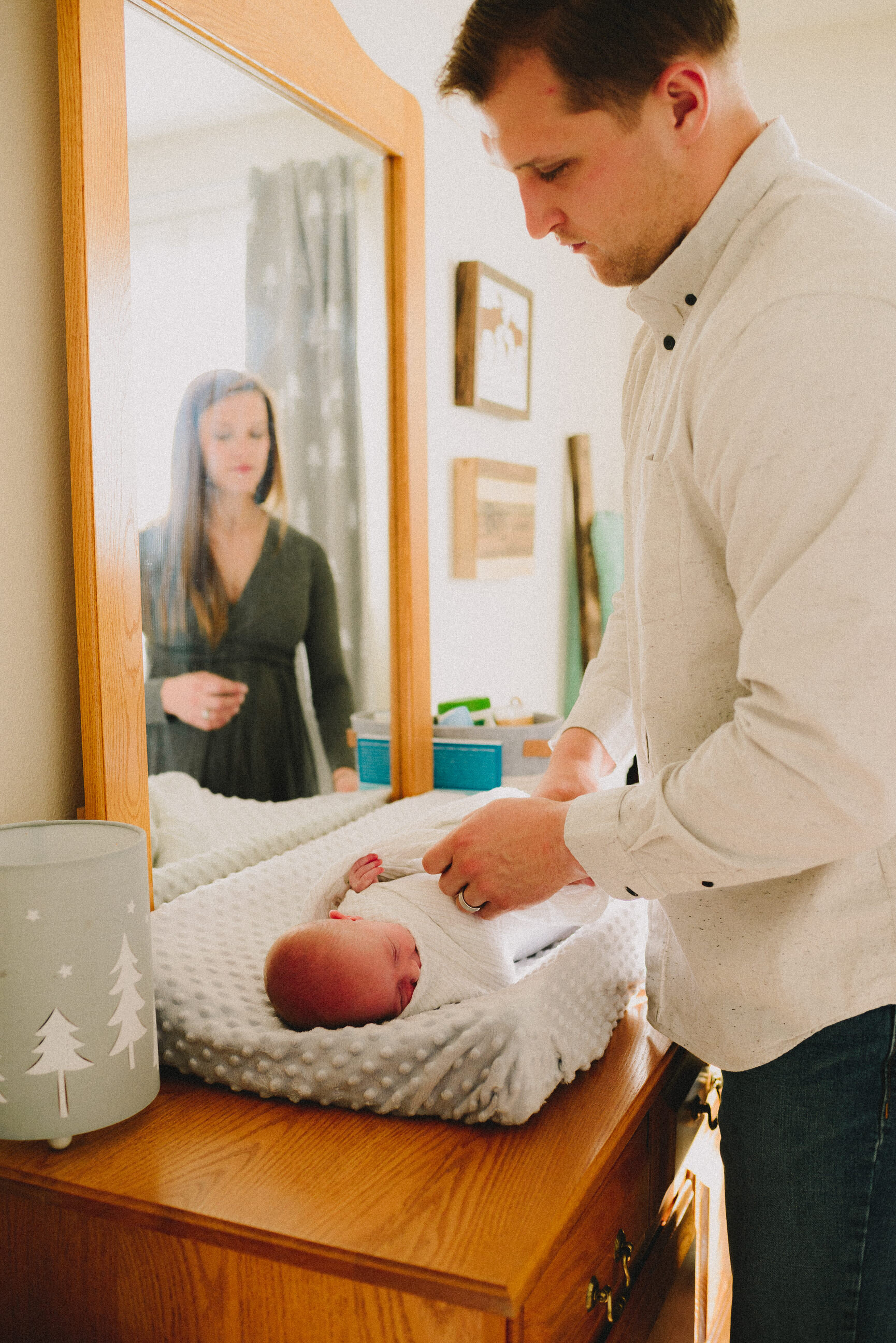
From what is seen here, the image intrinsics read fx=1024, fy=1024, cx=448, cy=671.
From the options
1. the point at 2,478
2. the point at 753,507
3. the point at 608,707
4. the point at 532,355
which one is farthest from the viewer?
the point at 532,355

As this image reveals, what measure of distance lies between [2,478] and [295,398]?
22.0 inches

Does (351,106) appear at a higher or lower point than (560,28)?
higher

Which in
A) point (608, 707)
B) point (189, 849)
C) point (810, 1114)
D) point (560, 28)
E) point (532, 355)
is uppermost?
point (532, 355)

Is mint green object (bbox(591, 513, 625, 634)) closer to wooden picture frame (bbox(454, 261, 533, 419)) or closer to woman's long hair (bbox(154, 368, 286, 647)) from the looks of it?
wooden picture frame (bbox(454, 261, 533, 419))

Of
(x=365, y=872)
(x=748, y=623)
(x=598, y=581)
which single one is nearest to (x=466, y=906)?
(x=365, y=872)

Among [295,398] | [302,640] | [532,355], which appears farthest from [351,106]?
[532,355]

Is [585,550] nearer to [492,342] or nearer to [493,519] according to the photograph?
[493,519]

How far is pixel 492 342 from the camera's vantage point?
7.59 ft

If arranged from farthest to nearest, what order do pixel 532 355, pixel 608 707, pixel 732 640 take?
pixel 532 355 < pixel 608 707 < pixel 732 640

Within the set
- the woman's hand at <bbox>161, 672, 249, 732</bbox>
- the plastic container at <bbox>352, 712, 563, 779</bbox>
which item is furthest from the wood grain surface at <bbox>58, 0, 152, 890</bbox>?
the plastic container at <bbox>352, 712, 563, 779</bbox>

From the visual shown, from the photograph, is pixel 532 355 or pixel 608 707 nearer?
pixel 608 707

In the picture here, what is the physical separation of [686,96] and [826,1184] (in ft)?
2.73

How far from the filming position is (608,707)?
45.5 inches

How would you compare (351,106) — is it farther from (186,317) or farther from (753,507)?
(753,507)
